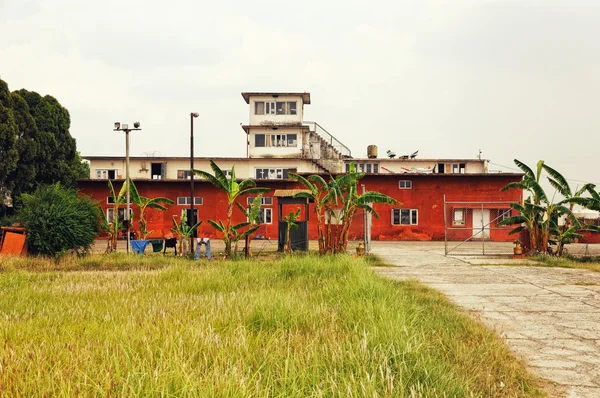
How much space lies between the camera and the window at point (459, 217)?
3388cm

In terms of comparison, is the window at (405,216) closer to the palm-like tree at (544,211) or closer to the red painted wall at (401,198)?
the red painted wall at (401,198)

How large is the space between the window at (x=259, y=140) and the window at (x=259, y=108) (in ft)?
7.53

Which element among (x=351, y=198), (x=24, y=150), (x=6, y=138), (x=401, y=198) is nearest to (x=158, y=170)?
(x=24, y=150)

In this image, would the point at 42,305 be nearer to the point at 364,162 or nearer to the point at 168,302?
the point at 168,302

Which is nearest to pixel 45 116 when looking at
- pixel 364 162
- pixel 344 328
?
pixel 364 162

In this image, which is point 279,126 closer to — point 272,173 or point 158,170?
point 272,173

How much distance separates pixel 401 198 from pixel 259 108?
1842 centimetres

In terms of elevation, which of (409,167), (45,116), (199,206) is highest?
(45,116)

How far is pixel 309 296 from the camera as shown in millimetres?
7840

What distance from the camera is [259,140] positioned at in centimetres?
4550

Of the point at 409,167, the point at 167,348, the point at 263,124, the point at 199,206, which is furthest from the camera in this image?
the point at 409,167

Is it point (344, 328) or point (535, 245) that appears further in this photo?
point (535, 245)

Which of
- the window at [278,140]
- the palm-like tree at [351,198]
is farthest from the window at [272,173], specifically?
the palm-like tree at [351,198]

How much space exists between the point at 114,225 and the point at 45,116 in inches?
851
